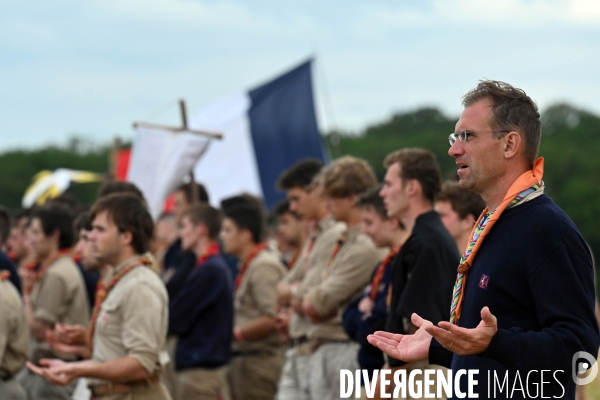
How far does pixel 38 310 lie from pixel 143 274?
2.47 meters

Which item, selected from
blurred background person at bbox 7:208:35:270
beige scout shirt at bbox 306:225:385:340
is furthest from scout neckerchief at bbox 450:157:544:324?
blurred background person at bbox 7:208:35:270

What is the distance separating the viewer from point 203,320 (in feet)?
28.0

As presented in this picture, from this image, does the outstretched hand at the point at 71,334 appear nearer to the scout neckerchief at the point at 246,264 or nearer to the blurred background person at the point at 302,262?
the blurred background person at the point at 302,262

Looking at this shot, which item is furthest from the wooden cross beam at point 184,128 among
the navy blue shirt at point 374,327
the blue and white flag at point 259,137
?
the navy blue shirt at point 374,327

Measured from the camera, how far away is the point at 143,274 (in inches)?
241

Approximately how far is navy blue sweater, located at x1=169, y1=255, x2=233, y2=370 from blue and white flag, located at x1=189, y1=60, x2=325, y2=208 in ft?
12.9

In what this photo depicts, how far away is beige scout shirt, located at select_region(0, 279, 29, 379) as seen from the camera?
23.7ft

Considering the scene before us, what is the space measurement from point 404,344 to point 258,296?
218 inches

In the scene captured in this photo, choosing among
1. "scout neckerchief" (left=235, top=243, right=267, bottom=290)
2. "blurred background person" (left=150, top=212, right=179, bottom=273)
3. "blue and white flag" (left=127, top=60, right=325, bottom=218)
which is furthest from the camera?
"blue and white flag" (left=127, top=60, right=325, bottom=218)

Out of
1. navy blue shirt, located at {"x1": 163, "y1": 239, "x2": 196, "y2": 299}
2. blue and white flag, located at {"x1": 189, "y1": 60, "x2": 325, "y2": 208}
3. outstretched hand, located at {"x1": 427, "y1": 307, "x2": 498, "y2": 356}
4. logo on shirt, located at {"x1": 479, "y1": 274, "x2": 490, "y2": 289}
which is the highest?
blue and white flag, located at {"x1": 189, "y1": 60, "x2": 325, "y2": 208}

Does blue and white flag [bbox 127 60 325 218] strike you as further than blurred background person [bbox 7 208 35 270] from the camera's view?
Yes

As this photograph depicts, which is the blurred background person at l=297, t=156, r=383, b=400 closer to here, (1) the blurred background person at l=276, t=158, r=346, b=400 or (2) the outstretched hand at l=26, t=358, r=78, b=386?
(1) the blurred background person at l=276, t=158, r=346, b=400

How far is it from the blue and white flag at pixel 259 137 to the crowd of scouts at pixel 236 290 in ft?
5.41

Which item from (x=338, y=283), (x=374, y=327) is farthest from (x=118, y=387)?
(x=338, y=283)
